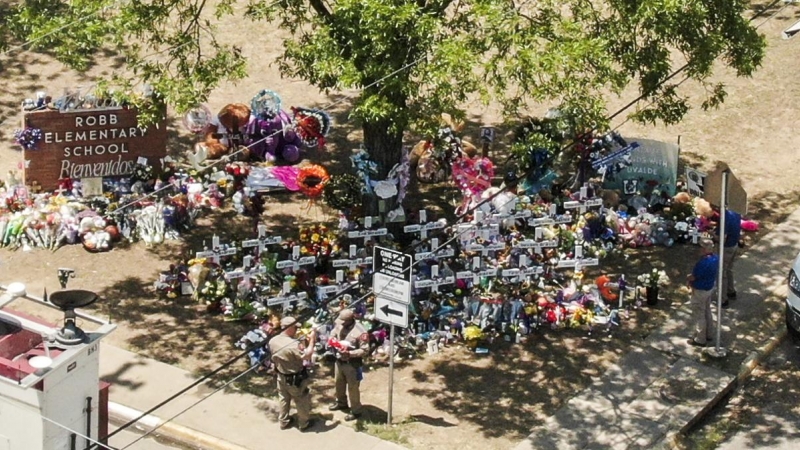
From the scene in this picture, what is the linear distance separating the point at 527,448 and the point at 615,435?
100 centimetres

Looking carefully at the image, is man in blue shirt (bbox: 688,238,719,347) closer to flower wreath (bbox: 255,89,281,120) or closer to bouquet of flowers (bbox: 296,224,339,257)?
bouquet of flowers (bbox: 296,224,339,257)

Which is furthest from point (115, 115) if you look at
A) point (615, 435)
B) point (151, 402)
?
point (615, 435)

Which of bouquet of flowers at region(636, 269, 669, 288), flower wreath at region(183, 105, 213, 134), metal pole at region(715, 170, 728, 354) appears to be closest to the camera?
metal pole at region(715, 170, 728, 354)

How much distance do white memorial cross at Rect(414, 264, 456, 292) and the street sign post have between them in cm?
207

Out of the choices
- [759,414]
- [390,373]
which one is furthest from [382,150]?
Answer: [759,414]

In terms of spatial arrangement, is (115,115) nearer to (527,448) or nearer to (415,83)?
(415,83)

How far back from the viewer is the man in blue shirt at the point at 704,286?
15.6 meters

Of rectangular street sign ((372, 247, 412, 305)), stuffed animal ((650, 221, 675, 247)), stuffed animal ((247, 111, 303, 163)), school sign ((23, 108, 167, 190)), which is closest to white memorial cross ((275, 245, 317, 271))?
rectangular street sign ((372, 247, 412, 305))

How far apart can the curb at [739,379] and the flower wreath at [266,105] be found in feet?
25.3

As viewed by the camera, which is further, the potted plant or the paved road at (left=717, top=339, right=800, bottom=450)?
the potted plant

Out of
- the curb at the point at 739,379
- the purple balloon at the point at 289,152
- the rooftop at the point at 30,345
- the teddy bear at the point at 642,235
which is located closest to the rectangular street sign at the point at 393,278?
the curb at the point at 739,379

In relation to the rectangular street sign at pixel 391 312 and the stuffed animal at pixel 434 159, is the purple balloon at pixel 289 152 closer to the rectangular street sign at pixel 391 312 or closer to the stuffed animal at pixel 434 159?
the stuffed animal at pixel 434 159

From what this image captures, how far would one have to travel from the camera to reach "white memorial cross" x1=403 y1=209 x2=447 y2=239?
17.1 meters

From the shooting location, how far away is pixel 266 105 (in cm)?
1969
